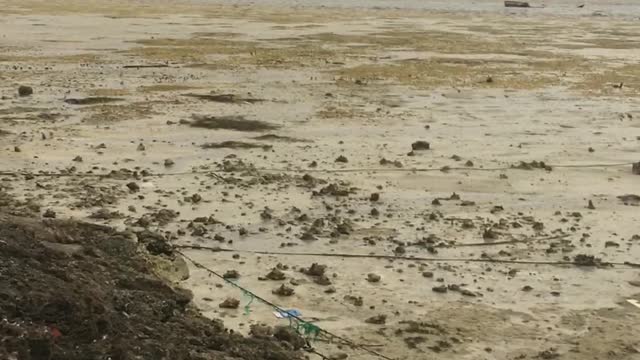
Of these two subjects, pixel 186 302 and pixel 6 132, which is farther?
pixel 6 132

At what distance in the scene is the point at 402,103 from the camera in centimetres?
1728

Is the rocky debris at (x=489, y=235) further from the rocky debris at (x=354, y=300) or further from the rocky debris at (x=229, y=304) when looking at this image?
the rocky debris at (x=229, y=304)

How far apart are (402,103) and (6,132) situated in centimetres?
785

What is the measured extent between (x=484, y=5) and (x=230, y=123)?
52.0 metres

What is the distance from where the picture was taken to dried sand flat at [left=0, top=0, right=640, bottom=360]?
7141 mm

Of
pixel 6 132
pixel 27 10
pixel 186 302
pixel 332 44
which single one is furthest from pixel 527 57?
pixel 27 10

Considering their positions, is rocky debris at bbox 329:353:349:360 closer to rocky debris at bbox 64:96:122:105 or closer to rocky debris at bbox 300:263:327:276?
rocky debris at bbox 300:263:327:276

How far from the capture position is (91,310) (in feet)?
16.7

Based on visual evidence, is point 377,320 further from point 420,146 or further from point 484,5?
point 484,5

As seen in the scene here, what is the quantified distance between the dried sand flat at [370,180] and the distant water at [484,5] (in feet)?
112

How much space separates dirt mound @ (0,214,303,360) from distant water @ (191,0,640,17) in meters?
52.1

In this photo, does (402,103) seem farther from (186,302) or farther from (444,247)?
(186,302)

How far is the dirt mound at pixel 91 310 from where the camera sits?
475 centimetres

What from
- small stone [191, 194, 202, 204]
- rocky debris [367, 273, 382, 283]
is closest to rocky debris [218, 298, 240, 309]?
rocky debris [367, 273, 382, 283]
